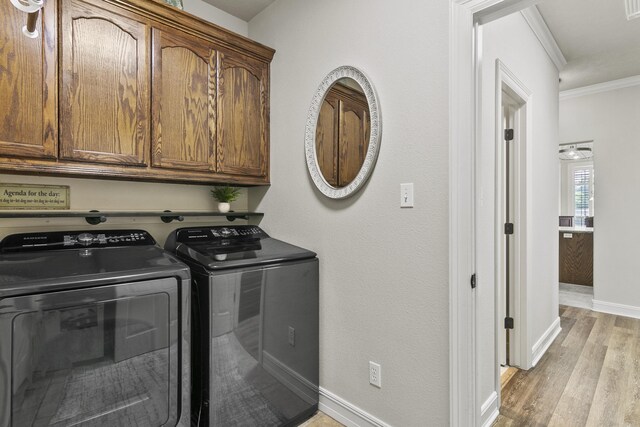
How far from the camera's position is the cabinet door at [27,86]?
1.44 m

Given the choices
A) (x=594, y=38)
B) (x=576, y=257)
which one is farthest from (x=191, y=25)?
(x=576, y=257)

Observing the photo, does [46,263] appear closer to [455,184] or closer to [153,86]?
[153,86]

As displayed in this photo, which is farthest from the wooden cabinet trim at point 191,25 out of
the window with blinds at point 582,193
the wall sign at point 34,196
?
the window with blinds at point 582,193

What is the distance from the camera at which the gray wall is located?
4.98 feet

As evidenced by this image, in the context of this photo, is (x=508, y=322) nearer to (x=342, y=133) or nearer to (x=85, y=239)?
(x=342, y=133)

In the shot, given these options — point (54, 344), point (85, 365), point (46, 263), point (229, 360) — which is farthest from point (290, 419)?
point (46, 263)

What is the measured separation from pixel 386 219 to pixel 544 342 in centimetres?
230

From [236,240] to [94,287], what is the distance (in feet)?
3.05

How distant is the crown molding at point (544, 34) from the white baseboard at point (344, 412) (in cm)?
281

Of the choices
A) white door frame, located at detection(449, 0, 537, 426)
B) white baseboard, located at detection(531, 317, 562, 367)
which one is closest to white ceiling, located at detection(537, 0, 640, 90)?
white door frame, located at detection(449, 0, 537, 426)

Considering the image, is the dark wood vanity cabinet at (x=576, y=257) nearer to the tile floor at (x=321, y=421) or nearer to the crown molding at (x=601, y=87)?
the crown molding at (x=601, y=87)

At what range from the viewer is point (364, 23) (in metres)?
1.80

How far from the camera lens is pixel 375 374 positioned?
5.75ft

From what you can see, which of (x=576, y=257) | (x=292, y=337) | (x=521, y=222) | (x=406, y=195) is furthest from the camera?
(x=576, y=257)
